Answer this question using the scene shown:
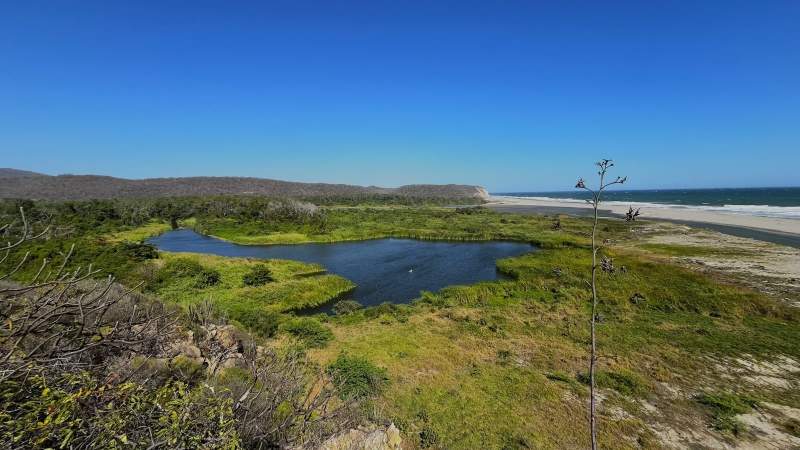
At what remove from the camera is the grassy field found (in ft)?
41.6

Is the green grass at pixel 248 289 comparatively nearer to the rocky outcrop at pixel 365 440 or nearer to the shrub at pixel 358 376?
the shrub at pixel 358 376

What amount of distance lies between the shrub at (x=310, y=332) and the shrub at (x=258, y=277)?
1056 centimetres

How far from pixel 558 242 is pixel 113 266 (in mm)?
53282

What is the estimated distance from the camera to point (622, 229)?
6444cm

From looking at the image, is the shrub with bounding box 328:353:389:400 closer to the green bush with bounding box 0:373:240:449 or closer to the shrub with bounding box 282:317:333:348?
the shrub with bounding box 282:317:333:348

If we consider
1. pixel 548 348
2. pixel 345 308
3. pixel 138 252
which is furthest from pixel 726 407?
pixel 138 252

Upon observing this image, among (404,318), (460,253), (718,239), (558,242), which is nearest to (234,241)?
(460,253)

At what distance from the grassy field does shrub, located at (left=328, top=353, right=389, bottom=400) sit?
594 mm

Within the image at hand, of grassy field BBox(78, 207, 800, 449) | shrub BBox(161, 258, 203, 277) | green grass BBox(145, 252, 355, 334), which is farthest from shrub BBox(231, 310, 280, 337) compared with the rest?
shrub BBox(161, 258, 203, 277)

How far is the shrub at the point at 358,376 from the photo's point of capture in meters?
14.3

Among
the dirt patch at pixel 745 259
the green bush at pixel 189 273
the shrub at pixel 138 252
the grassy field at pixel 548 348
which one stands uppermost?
the shrub at pixel 138 252

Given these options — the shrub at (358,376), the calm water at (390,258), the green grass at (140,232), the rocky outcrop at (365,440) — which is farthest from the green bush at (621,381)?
the green grass at (140,232)

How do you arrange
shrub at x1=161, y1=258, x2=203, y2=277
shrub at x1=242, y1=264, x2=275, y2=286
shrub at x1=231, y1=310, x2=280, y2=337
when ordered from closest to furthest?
shrub at x1=231, y1=310, x2=280, y2=337 < shrub at x1=242, y1=264, x2=275, y2=286 < shrub at x1=161, y1=258, x2=203, y2=277

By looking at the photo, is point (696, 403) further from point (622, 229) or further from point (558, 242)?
point (622, 229)
